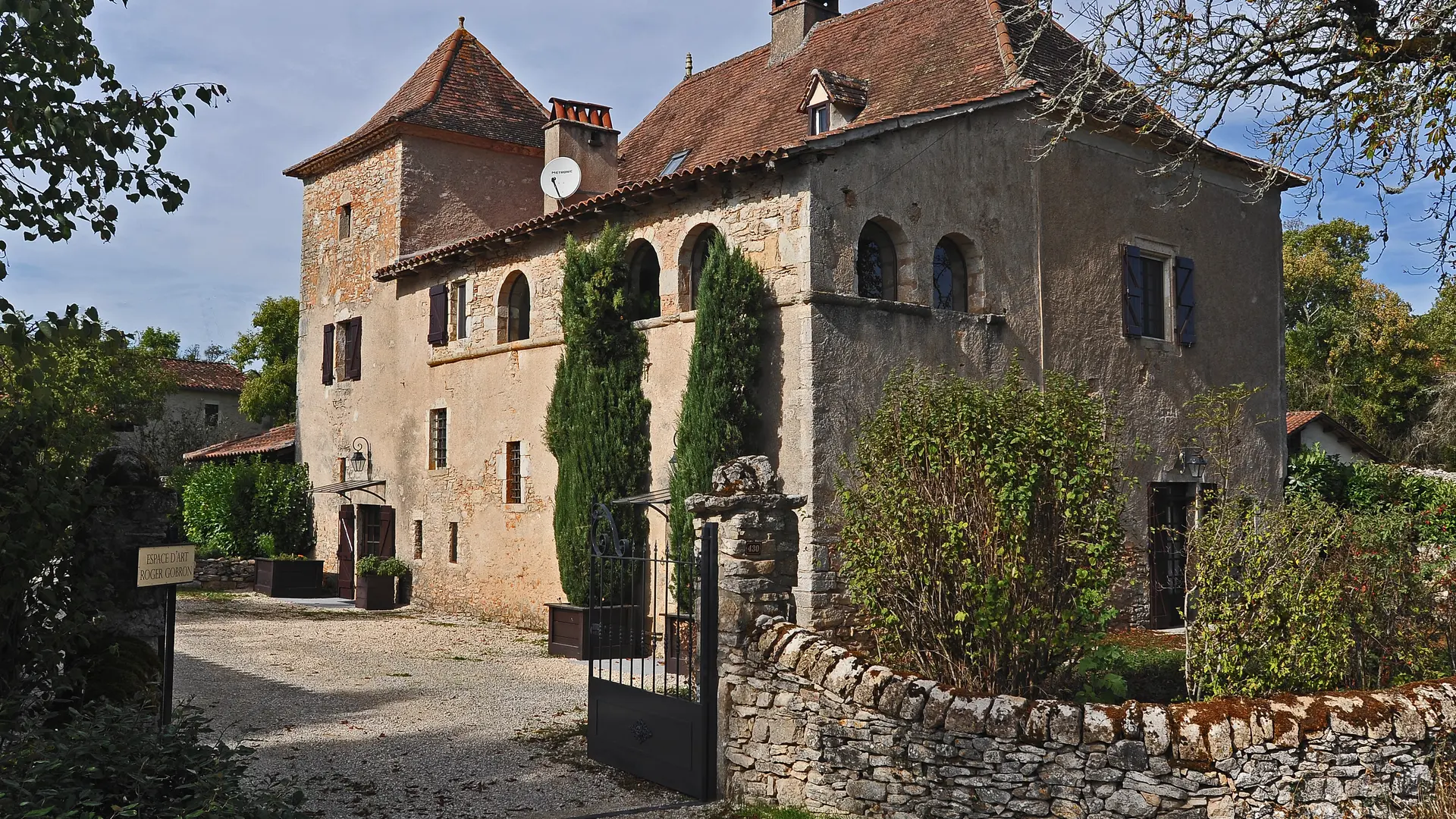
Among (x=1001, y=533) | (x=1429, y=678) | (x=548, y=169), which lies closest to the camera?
(x=1001, y=533)

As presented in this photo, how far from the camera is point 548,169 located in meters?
17.1

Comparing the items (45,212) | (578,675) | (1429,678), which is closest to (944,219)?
(578,675)

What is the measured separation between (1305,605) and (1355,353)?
1087 inches

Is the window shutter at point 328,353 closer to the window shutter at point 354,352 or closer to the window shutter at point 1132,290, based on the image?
the window shutter at point 354,352

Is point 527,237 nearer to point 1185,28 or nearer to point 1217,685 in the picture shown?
point 1185,28

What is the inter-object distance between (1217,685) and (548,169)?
12.6 m

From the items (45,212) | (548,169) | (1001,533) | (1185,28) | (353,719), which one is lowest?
(353,719)

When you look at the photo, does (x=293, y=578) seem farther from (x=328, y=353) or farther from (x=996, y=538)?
(x=996, y=538)

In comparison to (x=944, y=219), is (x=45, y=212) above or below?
below

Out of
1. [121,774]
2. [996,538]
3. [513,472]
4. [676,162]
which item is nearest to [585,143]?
[676,162]

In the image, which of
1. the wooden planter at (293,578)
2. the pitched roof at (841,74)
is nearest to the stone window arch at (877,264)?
the pitched roof at (841,74)

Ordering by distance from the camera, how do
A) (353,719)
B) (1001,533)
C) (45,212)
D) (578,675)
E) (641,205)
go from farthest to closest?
(641,205), (578,675), (353,719), (1001,533), (45,212)

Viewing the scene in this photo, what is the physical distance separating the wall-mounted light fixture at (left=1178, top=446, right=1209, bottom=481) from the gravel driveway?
8.64 meters

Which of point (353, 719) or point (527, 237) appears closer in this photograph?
point (353, 719)
